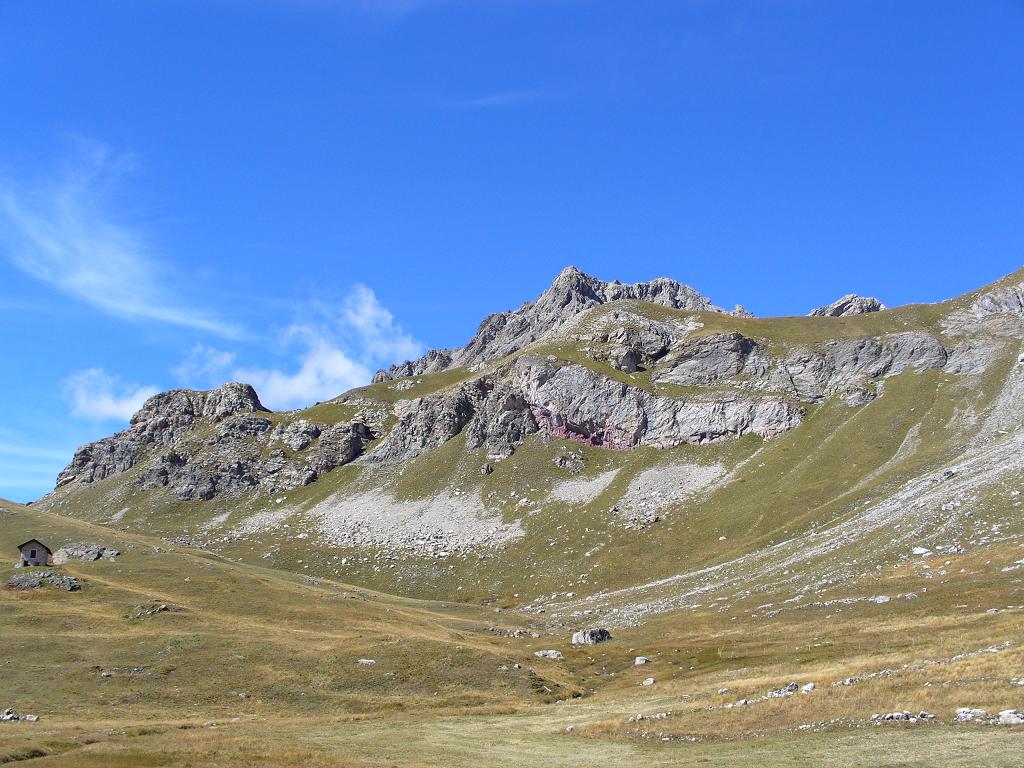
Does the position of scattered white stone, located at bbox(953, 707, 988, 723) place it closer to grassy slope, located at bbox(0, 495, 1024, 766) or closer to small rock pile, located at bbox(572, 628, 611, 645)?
grassy slope, located at bbox(0, 495, 1024, 766)

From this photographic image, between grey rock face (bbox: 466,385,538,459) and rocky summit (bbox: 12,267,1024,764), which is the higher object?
grey rock face (bbox: 466,385,538,459)

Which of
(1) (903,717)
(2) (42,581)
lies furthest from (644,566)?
(1) (903,717)

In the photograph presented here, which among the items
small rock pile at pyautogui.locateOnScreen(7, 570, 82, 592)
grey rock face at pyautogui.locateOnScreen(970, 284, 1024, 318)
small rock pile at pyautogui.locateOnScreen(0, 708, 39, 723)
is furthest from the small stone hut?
grey rock face at pyautogui.locateOnScreen(970, 284, 1024, 318)

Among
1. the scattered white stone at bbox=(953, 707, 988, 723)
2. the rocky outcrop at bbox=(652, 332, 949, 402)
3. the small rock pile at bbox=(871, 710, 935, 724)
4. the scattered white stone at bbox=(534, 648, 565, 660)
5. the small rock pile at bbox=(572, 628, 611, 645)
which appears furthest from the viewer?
the rocky outcrop at bbox=(652, 332, 949, 402)

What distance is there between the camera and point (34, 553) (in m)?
91.5

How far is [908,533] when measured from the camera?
93.6 meters

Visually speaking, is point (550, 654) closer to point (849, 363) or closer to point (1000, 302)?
point (849, 363)

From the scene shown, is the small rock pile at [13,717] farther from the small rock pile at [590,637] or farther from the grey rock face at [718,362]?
the grey rock face at [718,362]

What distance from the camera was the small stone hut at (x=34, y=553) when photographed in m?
90.4

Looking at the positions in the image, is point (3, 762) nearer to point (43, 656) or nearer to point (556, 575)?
point (43, 656)

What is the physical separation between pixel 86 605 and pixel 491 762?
63.5m

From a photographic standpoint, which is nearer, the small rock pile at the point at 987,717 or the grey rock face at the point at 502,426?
the small rock pile at the point at 987,717

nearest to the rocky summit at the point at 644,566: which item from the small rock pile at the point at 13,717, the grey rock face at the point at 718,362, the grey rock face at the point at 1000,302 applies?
the grey rock face at the point at 1000,302

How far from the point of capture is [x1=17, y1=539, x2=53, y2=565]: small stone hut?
297ft
